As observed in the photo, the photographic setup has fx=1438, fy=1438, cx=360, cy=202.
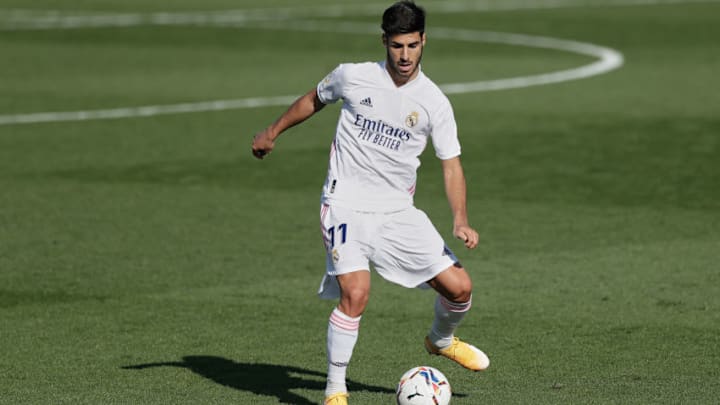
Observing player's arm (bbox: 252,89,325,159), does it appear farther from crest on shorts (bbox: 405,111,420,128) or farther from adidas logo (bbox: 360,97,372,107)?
crest on shorts (bbox: 405,111,420,128)

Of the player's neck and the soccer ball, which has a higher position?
the player's neck

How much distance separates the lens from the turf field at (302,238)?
849 centimetres

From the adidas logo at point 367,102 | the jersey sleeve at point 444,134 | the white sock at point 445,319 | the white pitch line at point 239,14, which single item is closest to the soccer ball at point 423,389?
the white sock at point 445,319

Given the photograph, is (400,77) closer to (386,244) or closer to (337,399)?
(386,244)

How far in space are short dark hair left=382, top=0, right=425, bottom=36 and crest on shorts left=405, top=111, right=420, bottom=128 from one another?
0.44 meters

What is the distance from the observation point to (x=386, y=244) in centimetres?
760

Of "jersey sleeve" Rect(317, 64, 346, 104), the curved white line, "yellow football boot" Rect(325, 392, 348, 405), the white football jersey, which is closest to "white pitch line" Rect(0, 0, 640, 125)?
the curved white line

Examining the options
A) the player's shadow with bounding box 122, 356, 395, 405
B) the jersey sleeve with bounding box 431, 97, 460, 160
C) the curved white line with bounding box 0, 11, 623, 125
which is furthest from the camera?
the curved white line with bounding box 0, 11, 623, 125

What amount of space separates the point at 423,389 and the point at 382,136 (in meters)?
1.35

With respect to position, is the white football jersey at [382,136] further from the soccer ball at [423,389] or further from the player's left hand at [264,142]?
the soccer ball at [423,389]

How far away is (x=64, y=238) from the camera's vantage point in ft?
40.3

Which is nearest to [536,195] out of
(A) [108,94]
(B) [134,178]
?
(B) [134,178]

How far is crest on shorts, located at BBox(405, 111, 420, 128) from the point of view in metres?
7.59

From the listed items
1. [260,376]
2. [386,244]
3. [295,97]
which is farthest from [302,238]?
[295,97]
